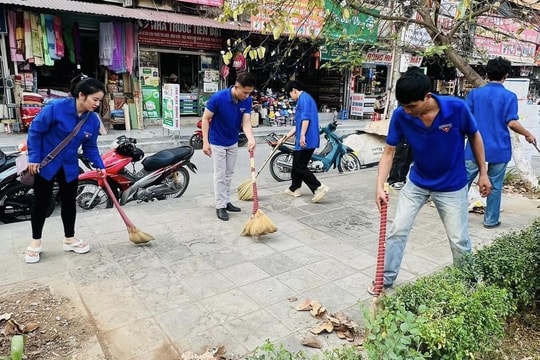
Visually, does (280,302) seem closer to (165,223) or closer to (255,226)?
(255,226)

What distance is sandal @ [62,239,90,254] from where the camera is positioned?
4129 millimetres

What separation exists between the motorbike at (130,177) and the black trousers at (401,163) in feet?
11.5

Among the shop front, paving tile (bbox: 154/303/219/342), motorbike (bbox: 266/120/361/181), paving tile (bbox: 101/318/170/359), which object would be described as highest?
the shop front

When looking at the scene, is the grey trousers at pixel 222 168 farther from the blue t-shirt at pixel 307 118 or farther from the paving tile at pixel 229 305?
the paving tile at pixel 229 305

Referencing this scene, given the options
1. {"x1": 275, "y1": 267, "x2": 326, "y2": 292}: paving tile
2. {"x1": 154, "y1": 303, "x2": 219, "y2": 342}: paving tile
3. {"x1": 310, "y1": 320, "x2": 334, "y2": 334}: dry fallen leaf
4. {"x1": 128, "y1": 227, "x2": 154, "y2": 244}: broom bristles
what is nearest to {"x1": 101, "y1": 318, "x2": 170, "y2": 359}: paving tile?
{"x1": 154, "y1": 303, "x2": 219, "y2": 342}: paving tile

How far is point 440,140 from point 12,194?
16.1ft

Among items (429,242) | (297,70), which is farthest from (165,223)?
(297,70)

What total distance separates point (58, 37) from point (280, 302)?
10534 mm

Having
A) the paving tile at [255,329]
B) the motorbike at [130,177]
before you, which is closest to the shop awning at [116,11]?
the motorbike at [130,177]

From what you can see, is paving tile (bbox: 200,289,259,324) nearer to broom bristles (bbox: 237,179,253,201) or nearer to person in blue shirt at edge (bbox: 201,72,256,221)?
person in blue shirt at edge (bbox: 201,72,256,221)

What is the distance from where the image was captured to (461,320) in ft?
6.98

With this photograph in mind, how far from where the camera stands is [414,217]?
333cm

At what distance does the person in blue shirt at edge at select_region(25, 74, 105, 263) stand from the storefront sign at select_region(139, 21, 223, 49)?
962 cm

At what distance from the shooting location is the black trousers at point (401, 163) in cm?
725
